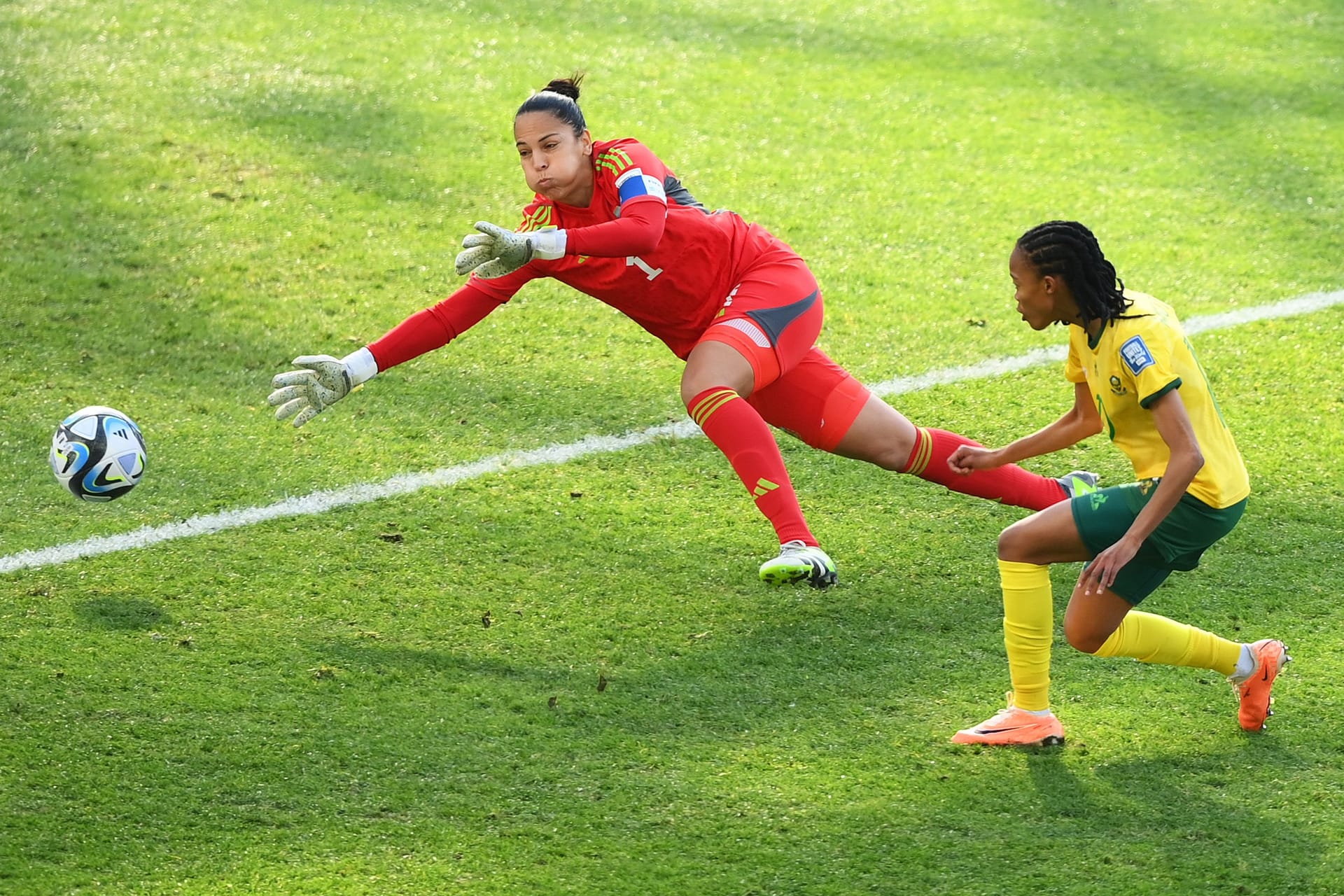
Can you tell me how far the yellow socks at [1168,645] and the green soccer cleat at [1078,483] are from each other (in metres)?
0.98

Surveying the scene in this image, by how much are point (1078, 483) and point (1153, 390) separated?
1.41 metres

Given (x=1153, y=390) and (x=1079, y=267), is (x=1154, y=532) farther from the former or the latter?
(x=1079, y=267)

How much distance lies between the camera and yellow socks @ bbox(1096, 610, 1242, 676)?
375 centimetres

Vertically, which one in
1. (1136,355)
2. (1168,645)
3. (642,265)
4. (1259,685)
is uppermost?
(642,265)

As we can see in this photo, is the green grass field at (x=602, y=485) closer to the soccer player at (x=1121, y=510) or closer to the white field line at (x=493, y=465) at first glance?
the white field line at (x=493, y=465)

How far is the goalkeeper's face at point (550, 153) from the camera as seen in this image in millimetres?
4547

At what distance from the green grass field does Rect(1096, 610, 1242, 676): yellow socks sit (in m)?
0.19

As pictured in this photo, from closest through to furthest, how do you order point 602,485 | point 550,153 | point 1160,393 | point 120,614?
point 1160,393 < point 120,614 < point 550,153 < point 602,485

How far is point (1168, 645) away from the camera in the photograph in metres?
3.79

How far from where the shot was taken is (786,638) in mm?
4336

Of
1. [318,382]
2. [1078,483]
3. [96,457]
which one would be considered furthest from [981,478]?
[96,457]

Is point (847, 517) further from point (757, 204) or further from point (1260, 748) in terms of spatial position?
point (757, 204)

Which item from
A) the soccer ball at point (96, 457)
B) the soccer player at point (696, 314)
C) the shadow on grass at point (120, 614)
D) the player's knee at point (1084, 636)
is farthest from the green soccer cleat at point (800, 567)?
the soccer ball at point (96, 457)

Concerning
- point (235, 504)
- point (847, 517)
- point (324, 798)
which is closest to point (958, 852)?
point (324, 798)
